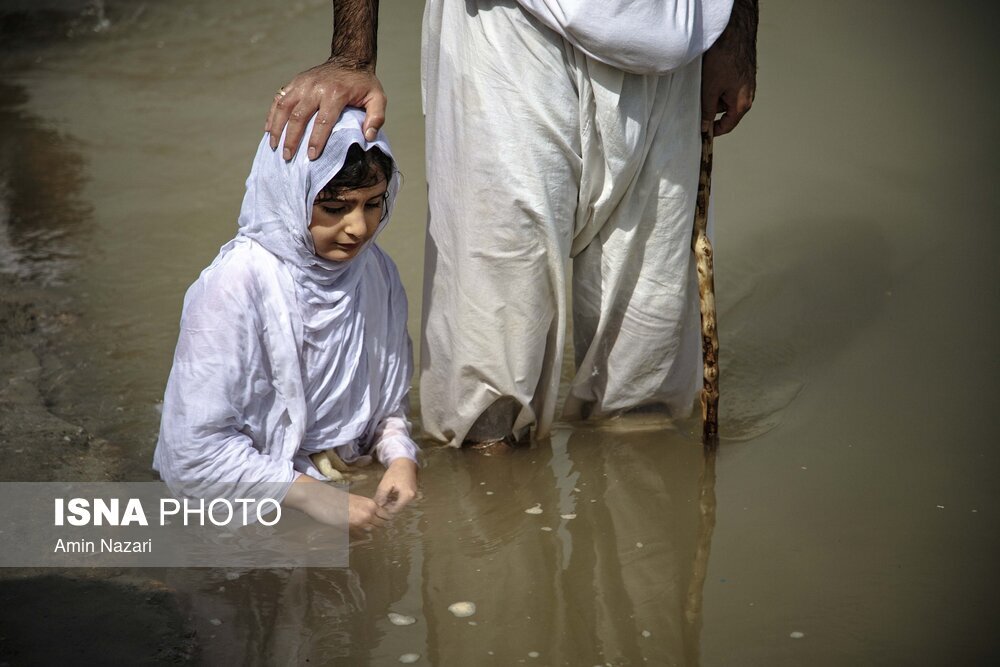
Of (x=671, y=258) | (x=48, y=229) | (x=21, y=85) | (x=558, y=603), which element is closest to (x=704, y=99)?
(x=671, y=258)

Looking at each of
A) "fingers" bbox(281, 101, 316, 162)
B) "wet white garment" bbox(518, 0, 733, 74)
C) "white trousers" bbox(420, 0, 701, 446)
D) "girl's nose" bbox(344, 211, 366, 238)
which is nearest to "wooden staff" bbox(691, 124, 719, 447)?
"white trousers" bbox(420, 0, 701, 446)

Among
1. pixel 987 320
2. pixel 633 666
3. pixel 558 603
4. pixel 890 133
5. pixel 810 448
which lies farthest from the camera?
pixel 890 133

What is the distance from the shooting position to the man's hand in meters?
2.61

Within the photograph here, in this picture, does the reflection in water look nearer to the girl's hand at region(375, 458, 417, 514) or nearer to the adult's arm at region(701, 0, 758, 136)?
the girl's hand at region(375, 458, 417, 514)

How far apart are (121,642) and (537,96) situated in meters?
1.51

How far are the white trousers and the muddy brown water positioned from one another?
0.69ft

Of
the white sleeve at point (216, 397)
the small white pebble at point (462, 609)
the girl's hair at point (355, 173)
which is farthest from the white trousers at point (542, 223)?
the small white pebble at point (462, 609)

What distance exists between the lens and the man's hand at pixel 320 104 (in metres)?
2.61

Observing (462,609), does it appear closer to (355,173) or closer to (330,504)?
(330,504)

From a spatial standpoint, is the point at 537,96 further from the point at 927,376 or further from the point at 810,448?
the point at 927,376

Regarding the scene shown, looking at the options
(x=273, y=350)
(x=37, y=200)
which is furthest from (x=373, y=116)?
(x=37, y=200)

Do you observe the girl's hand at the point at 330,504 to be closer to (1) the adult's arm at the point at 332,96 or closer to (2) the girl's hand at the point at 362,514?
(2) the girl's hand at the point at 362,514

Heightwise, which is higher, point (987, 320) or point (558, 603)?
point (987, 320)

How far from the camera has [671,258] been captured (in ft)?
9.72
